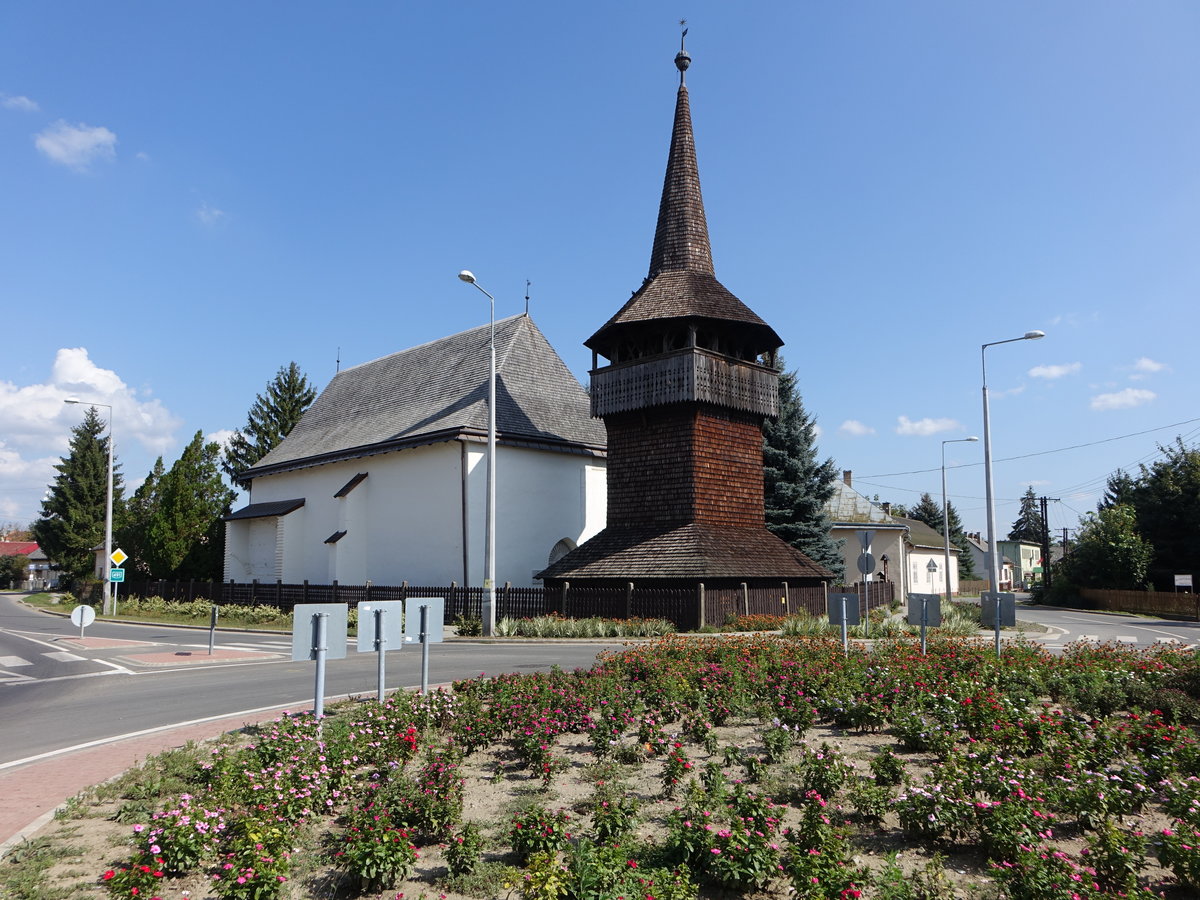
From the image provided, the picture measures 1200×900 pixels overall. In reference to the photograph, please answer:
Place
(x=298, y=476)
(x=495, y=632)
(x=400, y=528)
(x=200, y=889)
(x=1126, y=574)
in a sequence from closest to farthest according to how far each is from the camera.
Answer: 1. (x=200, y=889)
2. (x=495, y=632)
3. (x=400, y=528)
4. (x=298, y=476)
5. (x=1126, y=574)

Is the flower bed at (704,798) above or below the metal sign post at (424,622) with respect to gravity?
below

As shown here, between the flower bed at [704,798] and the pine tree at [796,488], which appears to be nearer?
the flower bed at [704,798]

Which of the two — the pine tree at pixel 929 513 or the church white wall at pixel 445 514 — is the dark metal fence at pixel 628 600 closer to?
the church white wall at pixel 445 514

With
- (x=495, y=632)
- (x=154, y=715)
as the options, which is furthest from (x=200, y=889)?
(x=495, y=632)

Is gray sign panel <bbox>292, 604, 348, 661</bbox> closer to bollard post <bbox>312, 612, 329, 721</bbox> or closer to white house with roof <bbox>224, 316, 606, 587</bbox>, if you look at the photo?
bollard post <bbox>312, 612, 329, 721</bbox>

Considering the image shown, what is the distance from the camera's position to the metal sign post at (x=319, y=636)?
8.17 metres

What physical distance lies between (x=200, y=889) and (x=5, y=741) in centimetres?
613

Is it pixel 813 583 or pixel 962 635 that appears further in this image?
pixel 813 583

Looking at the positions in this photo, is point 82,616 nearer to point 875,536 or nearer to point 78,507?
point 875,536

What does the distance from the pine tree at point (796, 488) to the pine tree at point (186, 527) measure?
28901 mm

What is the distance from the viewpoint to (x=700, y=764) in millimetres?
7512

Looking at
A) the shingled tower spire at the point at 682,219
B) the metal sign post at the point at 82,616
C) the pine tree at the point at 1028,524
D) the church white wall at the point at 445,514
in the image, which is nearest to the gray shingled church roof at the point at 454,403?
the church white wall at the point at 445,514

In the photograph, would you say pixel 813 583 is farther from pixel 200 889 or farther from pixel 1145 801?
pixel 200 889

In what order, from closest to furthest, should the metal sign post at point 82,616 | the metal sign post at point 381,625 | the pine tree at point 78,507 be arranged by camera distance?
the metal sign post at point 381,625 < the metal sign post at point 82,616 < the pine tree at point 78,507
